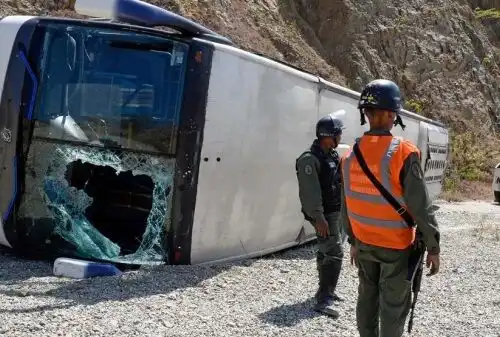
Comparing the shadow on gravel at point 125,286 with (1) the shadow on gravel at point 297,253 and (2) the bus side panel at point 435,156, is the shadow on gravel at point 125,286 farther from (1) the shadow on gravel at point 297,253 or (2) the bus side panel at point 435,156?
(2) the bus side panel at point 435,156

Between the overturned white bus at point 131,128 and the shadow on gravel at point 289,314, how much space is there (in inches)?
46.0

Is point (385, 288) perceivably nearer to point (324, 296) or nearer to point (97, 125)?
point (324, 296)

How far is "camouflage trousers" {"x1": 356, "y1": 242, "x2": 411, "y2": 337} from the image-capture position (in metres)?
3.61

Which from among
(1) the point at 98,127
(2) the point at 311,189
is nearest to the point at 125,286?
(1) the point at 98,127

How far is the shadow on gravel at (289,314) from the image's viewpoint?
4922mm

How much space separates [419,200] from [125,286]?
2953 millimetres

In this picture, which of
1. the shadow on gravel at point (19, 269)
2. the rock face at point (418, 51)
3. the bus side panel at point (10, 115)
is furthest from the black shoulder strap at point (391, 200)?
the rock face at point (418, 51)

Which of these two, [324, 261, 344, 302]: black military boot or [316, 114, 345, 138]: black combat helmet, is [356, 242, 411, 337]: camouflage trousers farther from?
[316, 114, 345, 138]: black combat helmet

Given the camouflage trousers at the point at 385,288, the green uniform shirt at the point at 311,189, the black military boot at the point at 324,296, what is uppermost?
the green uniform shirt at the point at 311,189

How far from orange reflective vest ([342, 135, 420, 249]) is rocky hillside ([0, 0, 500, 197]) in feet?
57.0

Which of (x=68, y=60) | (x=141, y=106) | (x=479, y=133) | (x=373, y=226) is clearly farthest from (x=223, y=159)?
(x=479, y=133)

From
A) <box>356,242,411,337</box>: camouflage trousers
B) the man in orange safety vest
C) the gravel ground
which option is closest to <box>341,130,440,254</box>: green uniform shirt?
the man in orange safety vest

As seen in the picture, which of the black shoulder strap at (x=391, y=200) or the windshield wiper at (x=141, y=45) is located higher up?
the windshield wiper at (x=141, y=45)

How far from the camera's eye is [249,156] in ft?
20.9
